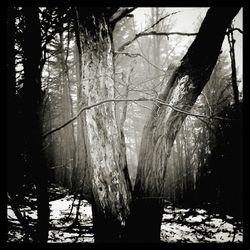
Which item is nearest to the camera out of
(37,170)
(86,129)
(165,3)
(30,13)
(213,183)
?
(37,170)

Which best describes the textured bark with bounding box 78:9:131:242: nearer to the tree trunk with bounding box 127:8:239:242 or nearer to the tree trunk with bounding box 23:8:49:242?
the tree trunk with bounding box 127:8:239:242

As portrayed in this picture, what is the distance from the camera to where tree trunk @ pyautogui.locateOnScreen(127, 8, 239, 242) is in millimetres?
2029

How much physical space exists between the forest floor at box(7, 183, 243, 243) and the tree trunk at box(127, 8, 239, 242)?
164 centimetres

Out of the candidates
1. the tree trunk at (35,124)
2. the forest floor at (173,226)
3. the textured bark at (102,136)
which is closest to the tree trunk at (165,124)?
the textured bark at (102,136)

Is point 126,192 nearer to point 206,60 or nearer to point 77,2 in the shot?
point 206,60

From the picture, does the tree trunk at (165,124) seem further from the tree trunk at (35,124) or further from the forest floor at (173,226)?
the forest floor at (173,226)

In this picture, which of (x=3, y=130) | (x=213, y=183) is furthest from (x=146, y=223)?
(x=213, y=183)

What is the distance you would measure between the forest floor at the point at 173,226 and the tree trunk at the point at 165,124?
1.64 meters

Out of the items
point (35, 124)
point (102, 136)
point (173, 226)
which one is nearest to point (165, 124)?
point (102, 136)

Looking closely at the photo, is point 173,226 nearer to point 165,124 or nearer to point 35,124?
point 165,124

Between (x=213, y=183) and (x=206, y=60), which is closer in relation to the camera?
(x=206, y=60)

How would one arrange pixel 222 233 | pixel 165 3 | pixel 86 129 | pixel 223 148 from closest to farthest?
pixel 86 129 → pixel 165 3 → pixel 222 233 → pixel 223 148

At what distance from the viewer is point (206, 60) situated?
2.08 m

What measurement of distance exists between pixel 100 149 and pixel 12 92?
102 centimetres
